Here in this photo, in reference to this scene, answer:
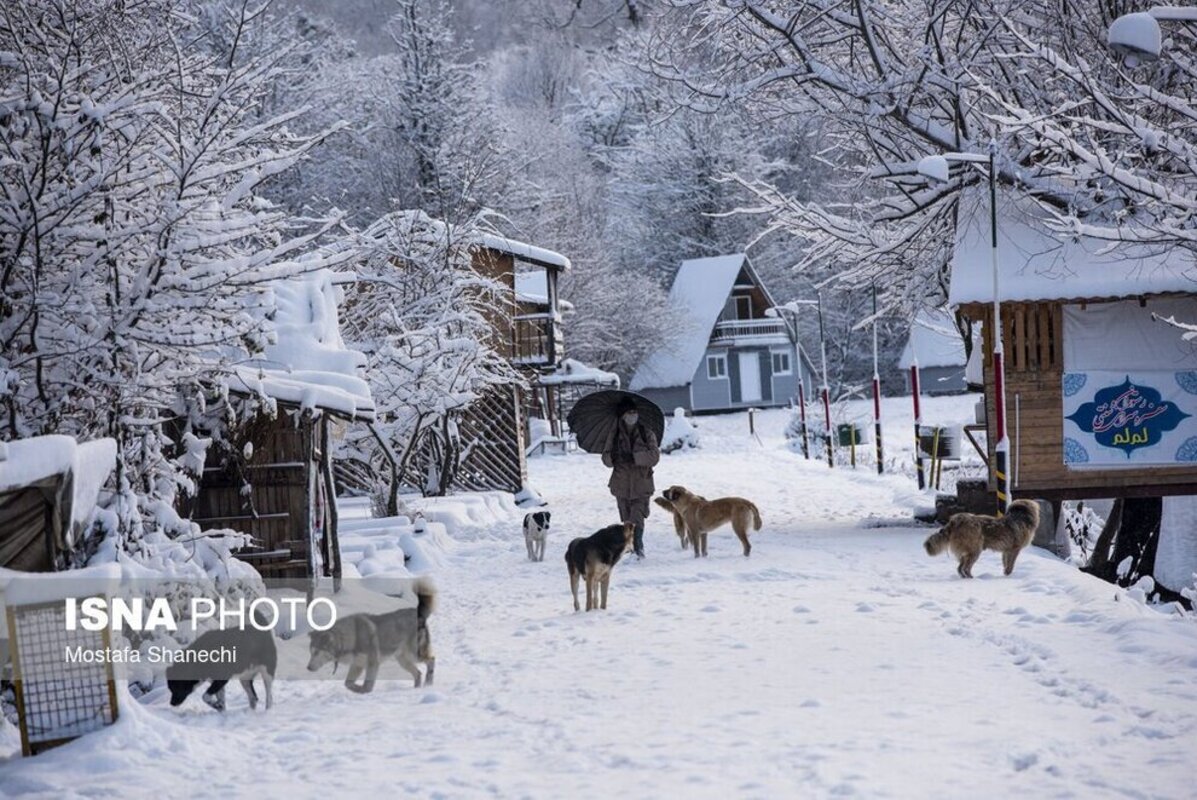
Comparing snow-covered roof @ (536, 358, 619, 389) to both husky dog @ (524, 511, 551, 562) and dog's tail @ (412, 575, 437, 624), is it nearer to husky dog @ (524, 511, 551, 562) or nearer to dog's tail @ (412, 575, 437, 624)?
husky dog @ (524, 511, 551, 562)

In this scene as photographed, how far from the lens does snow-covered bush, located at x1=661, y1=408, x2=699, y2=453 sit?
155ft

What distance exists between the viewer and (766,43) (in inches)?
737

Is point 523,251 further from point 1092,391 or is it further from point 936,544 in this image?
point 936,544

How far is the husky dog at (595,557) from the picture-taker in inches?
472

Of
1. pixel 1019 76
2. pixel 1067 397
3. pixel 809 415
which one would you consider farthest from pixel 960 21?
pixel 809 415

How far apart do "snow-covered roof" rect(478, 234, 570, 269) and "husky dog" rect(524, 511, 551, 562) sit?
1267 centimetres

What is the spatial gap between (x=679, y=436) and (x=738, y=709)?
40.0 meters

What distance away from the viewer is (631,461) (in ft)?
53.2

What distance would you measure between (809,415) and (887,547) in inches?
1365

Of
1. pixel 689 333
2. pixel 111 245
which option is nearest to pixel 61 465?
pixel 111 245

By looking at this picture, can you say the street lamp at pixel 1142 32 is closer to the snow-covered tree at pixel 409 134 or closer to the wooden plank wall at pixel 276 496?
the wooden plank wall at pixel 276 496

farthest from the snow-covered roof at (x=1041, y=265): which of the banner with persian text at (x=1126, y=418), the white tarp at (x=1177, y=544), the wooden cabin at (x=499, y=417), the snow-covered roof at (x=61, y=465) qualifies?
the wooden cabin at (x=499, y=417)

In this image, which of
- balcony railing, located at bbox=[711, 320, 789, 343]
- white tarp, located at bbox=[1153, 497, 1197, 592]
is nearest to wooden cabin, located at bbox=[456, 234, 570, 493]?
white tarp, located at bbox=[1153, 497, 1197, 592]

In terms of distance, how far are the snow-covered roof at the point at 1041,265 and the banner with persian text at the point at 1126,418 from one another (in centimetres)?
137
